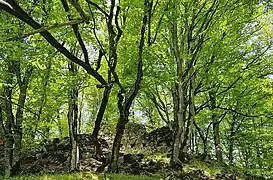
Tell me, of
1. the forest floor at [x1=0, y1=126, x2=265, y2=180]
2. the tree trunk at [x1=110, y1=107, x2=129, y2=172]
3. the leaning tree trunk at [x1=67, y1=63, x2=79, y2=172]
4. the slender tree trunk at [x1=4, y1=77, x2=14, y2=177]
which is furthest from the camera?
the leaning tree trunk at [x1=67, y1=63, x2=79, y2=172]

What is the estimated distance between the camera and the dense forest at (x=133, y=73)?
9789 mm

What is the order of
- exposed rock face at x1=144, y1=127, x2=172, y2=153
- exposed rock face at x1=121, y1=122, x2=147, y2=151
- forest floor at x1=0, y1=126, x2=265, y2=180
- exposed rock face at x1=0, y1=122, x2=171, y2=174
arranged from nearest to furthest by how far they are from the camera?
forest floor at x1=0, y1=126, x2=265, y2=180
exposed rock face at x1=0, y1=122, x2=171, y2=174
exposed rock face at x1=144, y1=127, x2=172, y2=153
exposed rock face at x1=121, y1=122, x2=147, y2=151

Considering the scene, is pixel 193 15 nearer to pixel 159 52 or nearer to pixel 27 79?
pixel 159 52

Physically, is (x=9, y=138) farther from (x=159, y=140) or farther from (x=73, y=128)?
(x=159, y=140)

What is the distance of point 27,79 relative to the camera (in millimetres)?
12117

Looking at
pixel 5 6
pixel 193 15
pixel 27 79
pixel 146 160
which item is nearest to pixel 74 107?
pixel 27 79

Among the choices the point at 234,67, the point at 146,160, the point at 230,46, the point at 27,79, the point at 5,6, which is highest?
the point at 230,46

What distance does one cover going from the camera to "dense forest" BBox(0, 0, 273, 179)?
9789mm

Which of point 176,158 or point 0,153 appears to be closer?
point 176,158

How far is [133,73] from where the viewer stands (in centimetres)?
1252

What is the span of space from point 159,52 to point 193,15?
2280mm

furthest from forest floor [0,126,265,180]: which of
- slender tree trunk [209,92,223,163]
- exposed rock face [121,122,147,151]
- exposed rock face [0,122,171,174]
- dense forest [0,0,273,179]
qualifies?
A: slender tree trunk [209,92,223,163]

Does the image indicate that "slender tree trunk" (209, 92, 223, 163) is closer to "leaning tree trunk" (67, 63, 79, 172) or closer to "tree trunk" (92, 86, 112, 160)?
"leaning tree trunk" (67, 63, 79, 172)

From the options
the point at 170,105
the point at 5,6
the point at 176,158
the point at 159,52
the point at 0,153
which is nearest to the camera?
the point at 5,6
